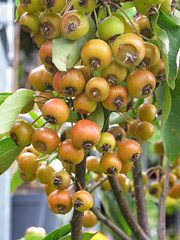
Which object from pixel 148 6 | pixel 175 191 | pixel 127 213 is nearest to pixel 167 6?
pixel 148 6

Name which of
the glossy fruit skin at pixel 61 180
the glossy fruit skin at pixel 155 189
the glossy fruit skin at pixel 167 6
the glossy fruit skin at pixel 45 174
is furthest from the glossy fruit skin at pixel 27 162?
the glossy fruit skin at pixel 155 189

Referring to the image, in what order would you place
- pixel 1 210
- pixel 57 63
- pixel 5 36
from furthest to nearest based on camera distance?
pixel 5 36, pixel 1 210, pixel 57 63

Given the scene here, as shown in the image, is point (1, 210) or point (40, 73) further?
point (1, 210)

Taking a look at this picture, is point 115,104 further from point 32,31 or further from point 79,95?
point 32,31

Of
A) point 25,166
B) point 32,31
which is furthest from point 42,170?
point 32,31

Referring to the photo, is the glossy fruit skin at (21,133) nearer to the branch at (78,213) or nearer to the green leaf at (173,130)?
the branch at (78,213)

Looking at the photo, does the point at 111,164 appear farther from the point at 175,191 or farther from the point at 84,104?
the point at 175,191

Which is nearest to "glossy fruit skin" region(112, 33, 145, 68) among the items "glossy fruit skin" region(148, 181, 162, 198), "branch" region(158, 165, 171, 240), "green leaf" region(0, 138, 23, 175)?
"green leaf" region(0, 138, 23, 175)
